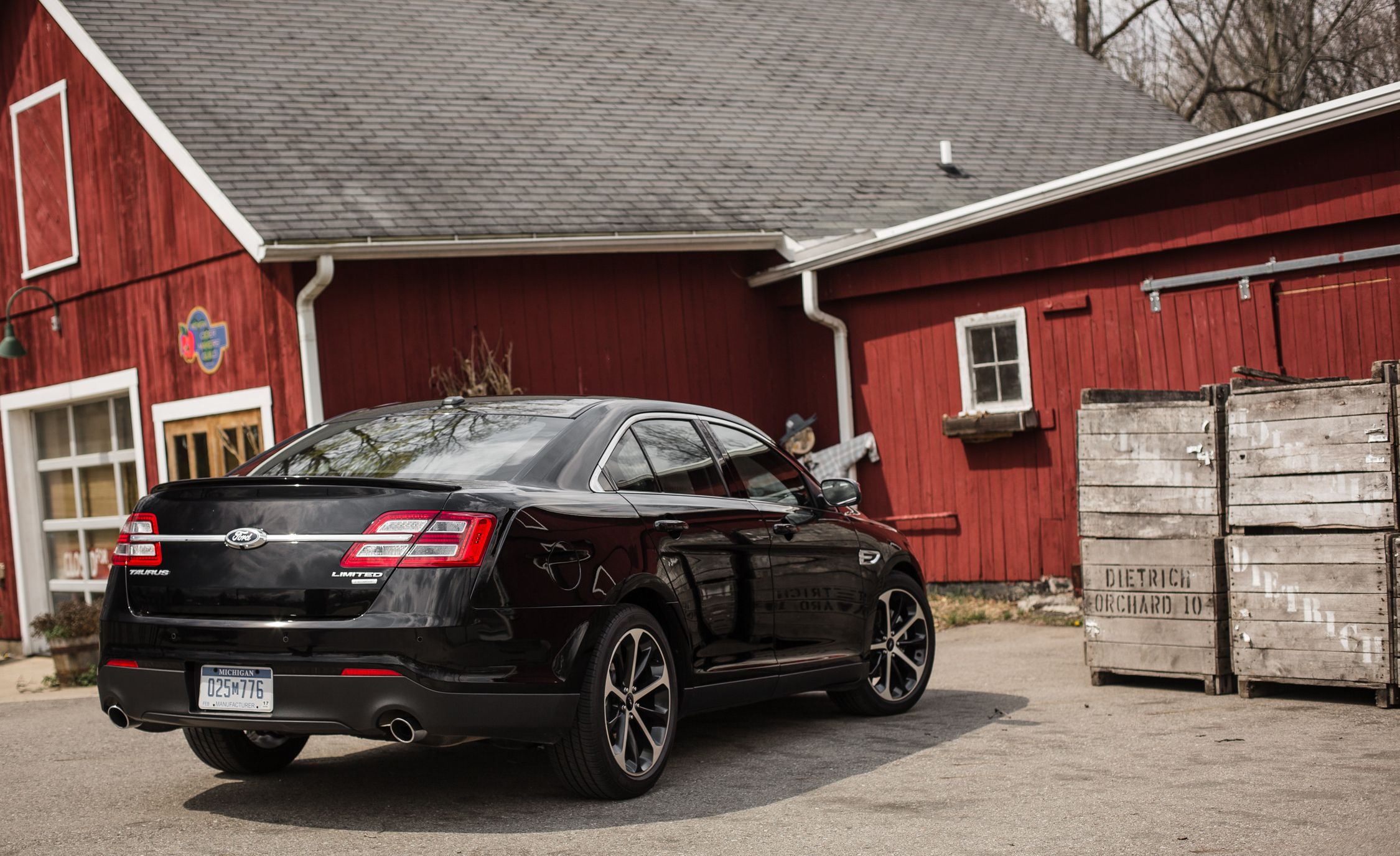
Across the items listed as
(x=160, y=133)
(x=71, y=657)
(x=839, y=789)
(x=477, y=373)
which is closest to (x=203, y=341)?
(x=160, y=133)

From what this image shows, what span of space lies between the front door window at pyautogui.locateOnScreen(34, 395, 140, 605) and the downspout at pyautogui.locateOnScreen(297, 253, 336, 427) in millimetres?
2609

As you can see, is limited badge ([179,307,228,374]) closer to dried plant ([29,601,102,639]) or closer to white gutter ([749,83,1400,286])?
dried plant ([29,601,102,639])

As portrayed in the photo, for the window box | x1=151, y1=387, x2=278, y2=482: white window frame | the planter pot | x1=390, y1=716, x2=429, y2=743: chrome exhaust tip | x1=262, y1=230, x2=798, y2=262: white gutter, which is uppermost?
x1=262, y1=230, x2=798, y2=262: white gutter

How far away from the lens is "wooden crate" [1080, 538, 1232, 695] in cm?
754

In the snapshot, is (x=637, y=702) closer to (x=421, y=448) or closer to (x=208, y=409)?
(x=421, y=448)

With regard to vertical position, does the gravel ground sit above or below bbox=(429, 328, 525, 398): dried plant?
below

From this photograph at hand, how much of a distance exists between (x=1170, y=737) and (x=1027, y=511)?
5.61m

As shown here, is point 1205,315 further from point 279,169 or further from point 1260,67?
point 1260,67

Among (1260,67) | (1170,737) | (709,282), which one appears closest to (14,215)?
(709,282)

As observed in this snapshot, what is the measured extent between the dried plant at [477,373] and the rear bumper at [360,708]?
21.8ft

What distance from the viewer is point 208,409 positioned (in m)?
12.1

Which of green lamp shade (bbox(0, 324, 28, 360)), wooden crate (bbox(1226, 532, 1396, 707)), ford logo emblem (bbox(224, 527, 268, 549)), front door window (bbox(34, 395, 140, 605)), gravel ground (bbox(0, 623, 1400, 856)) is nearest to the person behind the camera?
gravel ground (bbox(0, 623, 1400, 856))

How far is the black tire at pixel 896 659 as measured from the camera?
728 centimetres

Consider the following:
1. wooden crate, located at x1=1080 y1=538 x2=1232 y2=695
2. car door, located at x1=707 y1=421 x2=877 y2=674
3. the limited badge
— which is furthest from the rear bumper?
the limited badge
